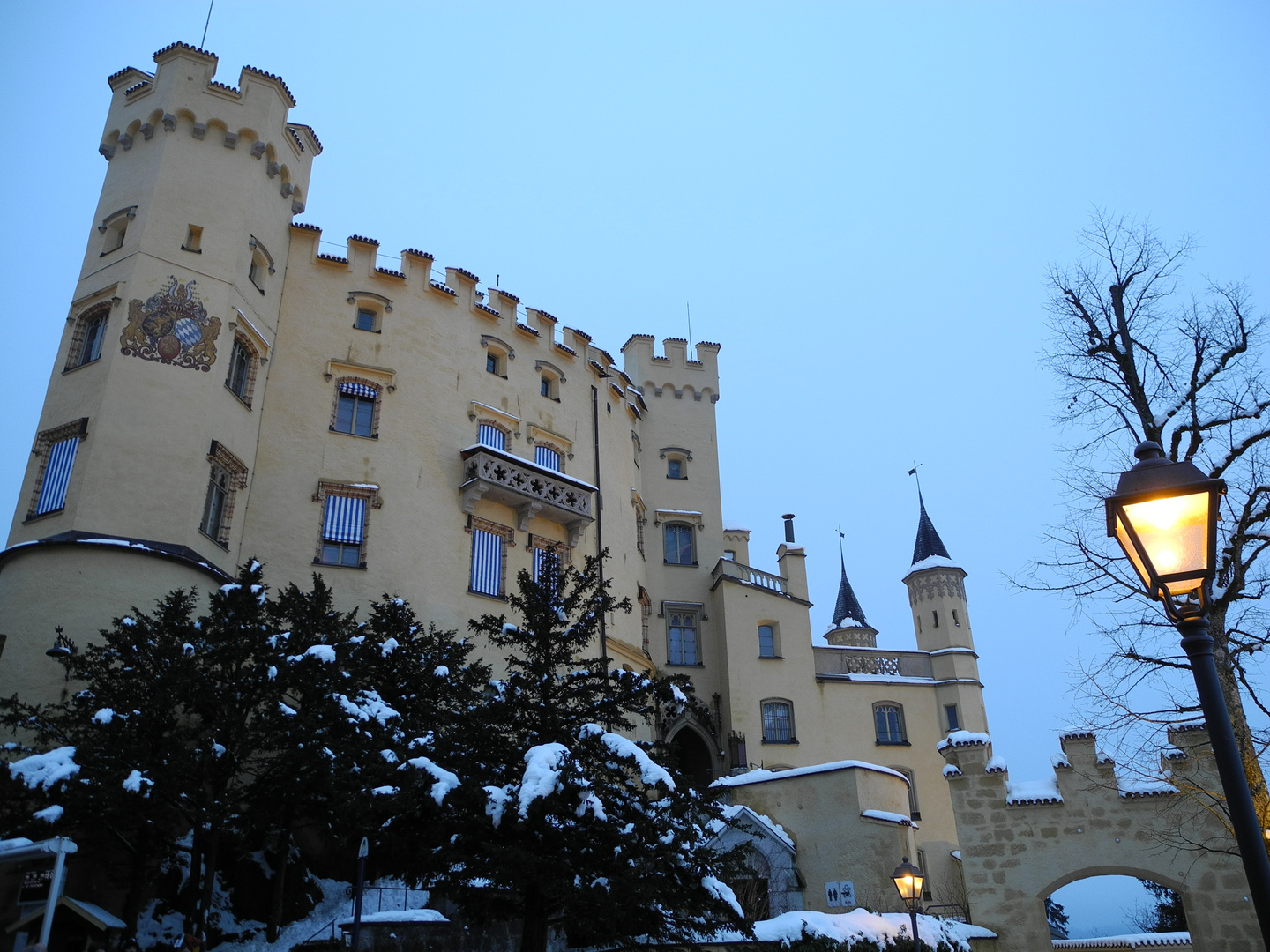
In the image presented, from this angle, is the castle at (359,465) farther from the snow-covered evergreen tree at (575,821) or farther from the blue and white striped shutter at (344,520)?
the snow-covered evergreen tree at (575,821)

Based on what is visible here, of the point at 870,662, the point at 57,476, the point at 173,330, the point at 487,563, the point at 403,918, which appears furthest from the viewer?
the point at 870,662

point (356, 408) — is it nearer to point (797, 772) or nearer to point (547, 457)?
point (547, 457)

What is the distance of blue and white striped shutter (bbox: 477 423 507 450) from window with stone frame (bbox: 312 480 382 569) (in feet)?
15.4

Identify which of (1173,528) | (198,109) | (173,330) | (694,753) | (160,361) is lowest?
(1173,528)

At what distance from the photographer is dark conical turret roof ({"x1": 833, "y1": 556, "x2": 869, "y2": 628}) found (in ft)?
199

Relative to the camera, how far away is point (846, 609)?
61531 millimetres

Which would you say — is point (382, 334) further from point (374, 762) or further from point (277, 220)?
point (374, 762)

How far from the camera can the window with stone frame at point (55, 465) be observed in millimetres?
22516

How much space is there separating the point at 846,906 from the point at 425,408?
Answer: 58.8 feet

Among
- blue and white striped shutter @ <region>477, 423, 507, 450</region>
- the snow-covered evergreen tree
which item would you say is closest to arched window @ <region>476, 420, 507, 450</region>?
blue and white striped shutter @ <region>477, 423, 507, 450</region>

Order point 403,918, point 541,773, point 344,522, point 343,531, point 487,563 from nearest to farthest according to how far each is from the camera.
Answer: point 541,773
point 403,918
point 343,531
point 344,522
point 487,563

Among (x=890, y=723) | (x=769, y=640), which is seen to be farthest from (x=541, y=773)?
(x=890, y=723)

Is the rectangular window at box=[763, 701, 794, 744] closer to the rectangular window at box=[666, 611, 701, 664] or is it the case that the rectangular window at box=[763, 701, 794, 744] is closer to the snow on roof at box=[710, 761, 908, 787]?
the rectangular window at box=[666, 611, 701, 664]

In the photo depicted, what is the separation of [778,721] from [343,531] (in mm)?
17622
